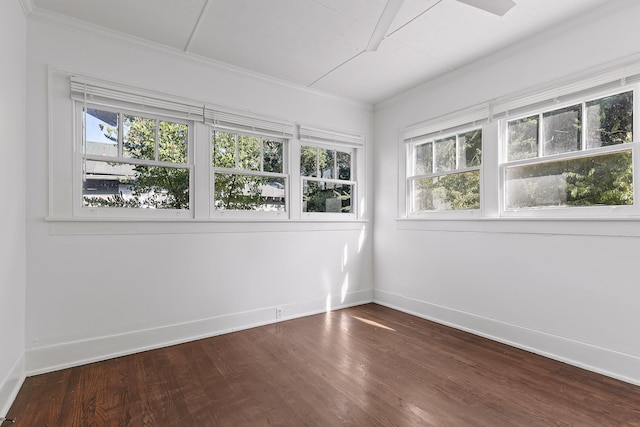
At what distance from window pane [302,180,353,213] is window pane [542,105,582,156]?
7.26 feet

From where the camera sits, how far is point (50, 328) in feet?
8.16

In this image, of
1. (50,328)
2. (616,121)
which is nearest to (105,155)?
(50,328)

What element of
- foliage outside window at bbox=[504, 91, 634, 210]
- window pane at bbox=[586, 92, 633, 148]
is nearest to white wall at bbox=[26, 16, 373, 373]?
foliage outside window at bbox=[504, 91, 634, 210]

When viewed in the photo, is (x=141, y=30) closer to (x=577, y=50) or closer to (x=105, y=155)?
(x=105, y=155)

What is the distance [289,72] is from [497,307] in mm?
3133

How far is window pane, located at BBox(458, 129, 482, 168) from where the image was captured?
335 cm

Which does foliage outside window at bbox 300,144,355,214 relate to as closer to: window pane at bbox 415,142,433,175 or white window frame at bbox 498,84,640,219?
window pane at bbox 415,142,433,175

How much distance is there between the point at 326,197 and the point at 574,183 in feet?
8.15

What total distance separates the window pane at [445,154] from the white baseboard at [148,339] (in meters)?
2.11

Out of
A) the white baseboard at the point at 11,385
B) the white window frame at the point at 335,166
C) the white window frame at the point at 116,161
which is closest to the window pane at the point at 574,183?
the white window frame at the point at 335,166

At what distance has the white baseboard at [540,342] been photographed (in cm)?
234

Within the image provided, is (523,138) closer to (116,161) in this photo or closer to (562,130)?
(562,130)

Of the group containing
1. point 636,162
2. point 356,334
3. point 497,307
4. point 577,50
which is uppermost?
point 577,50

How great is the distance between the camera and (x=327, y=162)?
4.14 m
